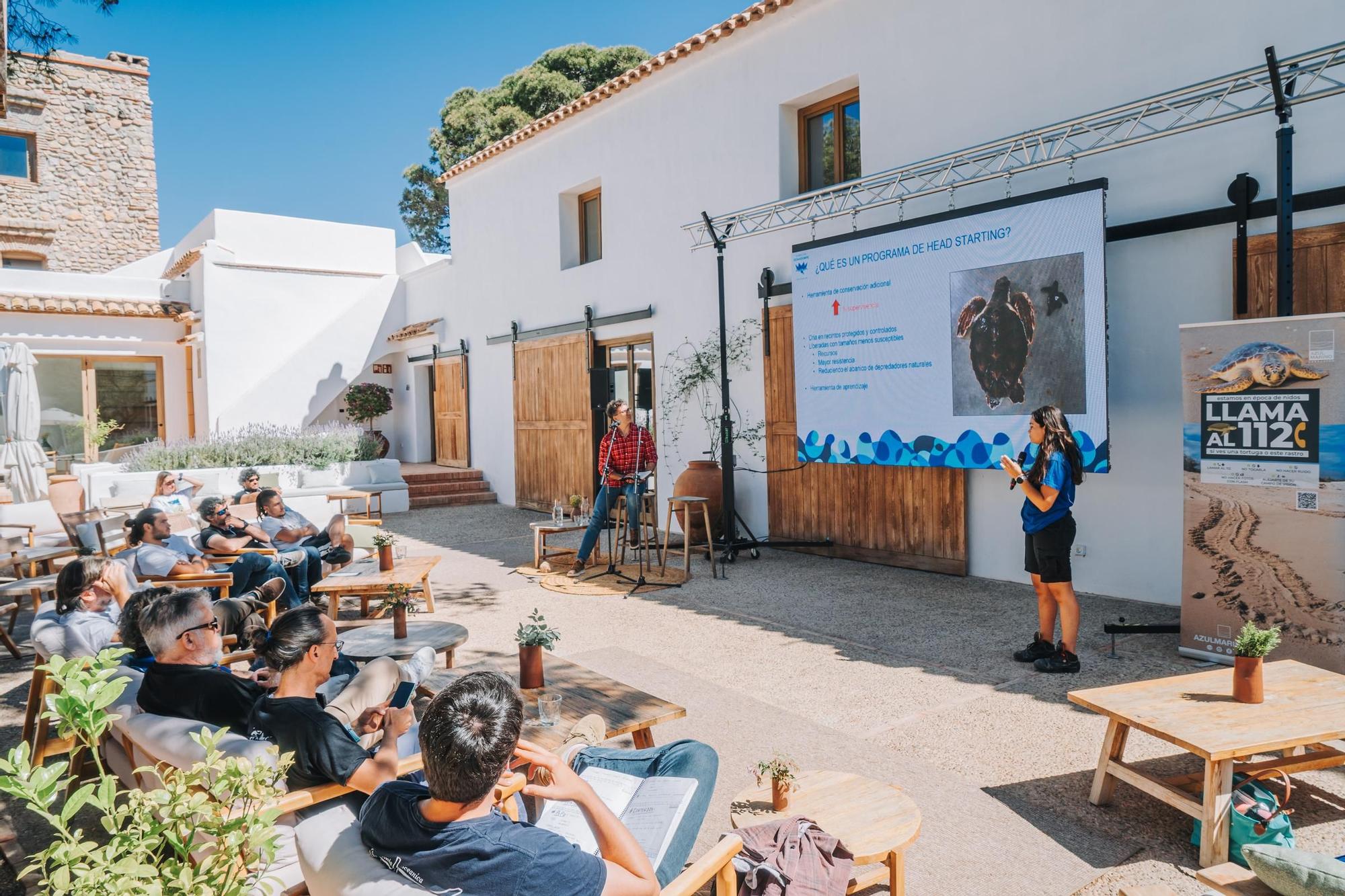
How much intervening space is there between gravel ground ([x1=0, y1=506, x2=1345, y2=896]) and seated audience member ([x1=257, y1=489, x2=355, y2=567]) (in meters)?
0.55

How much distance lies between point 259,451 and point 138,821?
11933mm

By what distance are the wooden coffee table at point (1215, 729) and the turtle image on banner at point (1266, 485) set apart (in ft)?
3.70

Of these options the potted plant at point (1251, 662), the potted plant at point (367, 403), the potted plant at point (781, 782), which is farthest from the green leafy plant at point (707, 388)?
the potted plant at point (367, 403)

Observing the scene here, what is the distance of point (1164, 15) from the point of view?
18.5ft

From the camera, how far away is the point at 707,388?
368 inches

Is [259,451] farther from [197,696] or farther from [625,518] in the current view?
[197,696]

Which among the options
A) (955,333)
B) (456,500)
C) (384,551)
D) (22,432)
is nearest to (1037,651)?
(955,333)

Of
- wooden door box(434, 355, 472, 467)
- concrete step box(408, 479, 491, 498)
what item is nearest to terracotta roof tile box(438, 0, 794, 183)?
wooden door box(434, 355, 472, 467)

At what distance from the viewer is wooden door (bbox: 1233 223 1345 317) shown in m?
4.97

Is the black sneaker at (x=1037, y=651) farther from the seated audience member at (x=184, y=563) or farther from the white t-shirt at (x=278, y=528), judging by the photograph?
the white t-shirt at (x=278, y=528)

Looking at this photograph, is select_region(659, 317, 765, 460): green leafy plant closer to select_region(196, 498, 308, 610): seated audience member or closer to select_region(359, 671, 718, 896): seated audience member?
select_region(196, 498, 308, 610): seated audience member

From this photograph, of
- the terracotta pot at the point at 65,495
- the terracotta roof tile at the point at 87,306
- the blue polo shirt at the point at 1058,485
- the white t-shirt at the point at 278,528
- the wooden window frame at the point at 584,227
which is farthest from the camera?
the terracotta roof tile at the point at 87,306

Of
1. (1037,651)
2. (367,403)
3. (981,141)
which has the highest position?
(981,141)

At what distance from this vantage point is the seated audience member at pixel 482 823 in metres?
1.65
